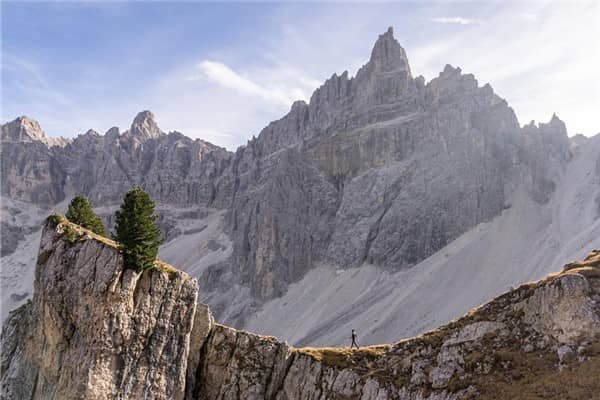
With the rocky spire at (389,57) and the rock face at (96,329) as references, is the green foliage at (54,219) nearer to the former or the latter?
the rock face at (96,329)

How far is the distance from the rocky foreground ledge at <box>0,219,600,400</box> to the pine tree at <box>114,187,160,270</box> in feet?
2.42

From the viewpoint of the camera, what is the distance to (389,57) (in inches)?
7136

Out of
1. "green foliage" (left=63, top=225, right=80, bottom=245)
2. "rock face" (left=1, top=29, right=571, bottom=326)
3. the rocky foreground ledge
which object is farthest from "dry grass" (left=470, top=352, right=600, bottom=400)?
"rock face" (left=1, top=29, right=571, bottom=326)

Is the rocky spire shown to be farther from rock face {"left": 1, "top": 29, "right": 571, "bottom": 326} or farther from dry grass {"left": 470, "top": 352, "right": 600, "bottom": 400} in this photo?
dry grass {"left": 470, "top": 352, "right": 600, "bottom": 400}

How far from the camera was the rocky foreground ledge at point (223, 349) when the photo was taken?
29.7 m

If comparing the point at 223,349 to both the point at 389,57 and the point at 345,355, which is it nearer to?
the point at 345,355

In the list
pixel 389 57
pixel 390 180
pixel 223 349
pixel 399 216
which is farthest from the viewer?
pixel 389 57

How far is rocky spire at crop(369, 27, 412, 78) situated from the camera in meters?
180

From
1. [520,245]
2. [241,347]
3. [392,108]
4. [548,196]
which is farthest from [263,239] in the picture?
[241,347]

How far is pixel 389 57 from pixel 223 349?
161 m

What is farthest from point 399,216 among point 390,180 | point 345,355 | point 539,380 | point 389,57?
point 539,380

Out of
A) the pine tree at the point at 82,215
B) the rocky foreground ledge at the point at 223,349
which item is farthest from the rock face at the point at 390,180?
the pine tree at the point at 82,215

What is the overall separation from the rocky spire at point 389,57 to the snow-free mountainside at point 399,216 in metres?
0.49

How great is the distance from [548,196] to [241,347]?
13041 centimetres
